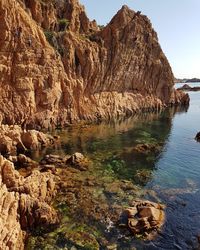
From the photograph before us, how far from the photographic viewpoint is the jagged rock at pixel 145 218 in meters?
25.8

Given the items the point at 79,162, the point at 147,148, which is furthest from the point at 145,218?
the point at 147,148

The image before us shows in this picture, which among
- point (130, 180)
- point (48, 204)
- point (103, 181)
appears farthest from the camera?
point (130, 180)

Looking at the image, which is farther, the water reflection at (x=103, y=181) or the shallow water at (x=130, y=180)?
the shallow water at (x=130, y=180)

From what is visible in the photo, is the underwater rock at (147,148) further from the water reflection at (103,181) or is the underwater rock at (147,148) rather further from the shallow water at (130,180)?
the shallow water at (130,180)

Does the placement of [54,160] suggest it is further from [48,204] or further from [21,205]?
[21,205]

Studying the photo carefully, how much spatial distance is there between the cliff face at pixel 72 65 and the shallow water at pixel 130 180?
9744 mm

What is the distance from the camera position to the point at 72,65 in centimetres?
7619

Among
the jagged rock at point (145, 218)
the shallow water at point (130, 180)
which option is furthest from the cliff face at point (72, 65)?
the jagged rock at point (145, 218)

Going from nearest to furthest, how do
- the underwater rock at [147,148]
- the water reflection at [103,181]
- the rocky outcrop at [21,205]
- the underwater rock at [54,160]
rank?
1. the rocky outcrop at [21,205]
2. the water reflection at [103,181]
3. the underwater rock at [54,160]
4. the underwater rock at [147,148]

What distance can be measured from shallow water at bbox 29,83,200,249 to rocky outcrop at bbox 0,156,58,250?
1.45 meters

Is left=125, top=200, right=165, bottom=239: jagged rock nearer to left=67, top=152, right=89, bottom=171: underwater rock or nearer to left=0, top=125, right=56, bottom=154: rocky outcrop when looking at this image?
left=67, top=152, right=89, bottom=171: underwater rock

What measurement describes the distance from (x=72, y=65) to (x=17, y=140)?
33.4 meters

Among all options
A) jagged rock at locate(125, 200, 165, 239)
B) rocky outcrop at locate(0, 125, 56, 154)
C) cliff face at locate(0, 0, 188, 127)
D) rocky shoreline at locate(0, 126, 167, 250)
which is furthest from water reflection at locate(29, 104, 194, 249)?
cliff face at locate(0, 0, 188, 127)

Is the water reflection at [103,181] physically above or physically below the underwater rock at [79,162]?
below
